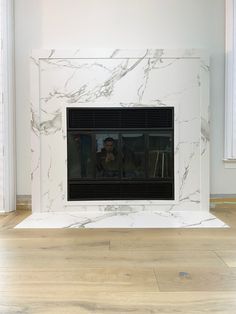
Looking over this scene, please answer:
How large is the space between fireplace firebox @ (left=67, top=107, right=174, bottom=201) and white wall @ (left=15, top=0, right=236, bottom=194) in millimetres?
611

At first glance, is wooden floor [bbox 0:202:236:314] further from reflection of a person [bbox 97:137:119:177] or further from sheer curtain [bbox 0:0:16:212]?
Answer: reflection of a person [bbox 97:137:119:177]

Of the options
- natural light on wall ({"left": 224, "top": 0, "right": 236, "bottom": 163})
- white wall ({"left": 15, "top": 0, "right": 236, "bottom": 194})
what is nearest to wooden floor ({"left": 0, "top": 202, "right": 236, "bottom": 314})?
natural light on wall ({"left": 224, "top": 0, "right": 236, "bottom": 163})

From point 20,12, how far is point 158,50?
1.30 m

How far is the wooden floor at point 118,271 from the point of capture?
1258 mm

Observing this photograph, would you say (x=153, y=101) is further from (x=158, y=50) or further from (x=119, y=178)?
(x=119, y=178)

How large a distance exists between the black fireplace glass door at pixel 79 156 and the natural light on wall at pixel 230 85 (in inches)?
49.5

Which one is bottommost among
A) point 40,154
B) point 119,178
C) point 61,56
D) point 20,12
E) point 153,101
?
point 119,178

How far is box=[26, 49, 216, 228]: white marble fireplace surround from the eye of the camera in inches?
118

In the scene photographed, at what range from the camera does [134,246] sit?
197 cm

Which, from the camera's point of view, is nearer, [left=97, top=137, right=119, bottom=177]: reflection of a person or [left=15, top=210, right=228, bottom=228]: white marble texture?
[left=15, top=210, right=228, bottom=228]: white marble texture

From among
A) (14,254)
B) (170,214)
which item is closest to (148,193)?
(170,214)

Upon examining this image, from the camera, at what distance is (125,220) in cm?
266

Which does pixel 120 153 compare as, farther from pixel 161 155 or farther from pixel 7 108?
pixel 7 108

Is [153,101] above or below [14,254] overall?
above
